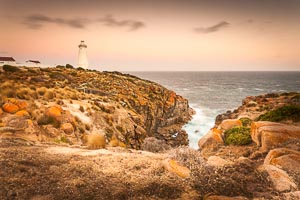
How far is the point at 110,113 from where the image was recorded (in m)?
22.3

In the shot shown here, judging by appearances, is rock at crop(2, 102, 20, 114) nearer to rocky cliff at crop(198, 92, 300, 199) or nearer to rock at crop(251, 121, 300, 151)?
rocky cliff at crop(198, 92, 300, 199)

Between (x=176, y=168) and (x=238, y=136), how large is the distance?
25.9 feet

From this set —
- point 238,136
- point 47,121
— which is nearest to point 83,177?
point 47,121

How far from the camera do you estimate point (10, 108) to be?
600 inches

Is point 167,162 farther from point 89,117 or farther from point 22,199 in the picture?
point 89,117

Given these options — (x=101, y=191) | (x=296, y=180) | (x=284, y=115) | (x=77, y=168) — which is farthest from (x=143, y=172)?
(x=284, y=115)

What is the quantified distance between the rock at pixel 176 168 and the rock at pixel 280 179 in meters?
2.46

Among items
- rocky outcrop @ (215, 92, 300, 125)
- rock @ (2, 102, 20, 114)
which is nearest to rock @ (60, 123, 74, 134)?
rock @ (2, 102, 20, 114)

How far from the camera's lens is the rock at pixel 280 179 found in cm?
642

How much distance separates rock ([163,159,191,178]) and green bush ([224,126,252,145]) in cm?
712

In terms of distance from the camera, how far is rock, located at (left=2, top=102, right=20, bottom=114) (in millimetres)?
15125

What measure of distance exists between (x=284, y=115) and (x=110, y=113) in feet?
47.7

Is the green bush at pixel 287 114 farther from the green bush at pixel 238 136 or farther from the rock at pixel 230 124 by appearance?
the green bush at pixel 238 136

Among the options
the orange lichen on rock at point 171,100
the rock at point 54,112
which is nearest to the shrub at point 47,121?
the rock at point 54,112
